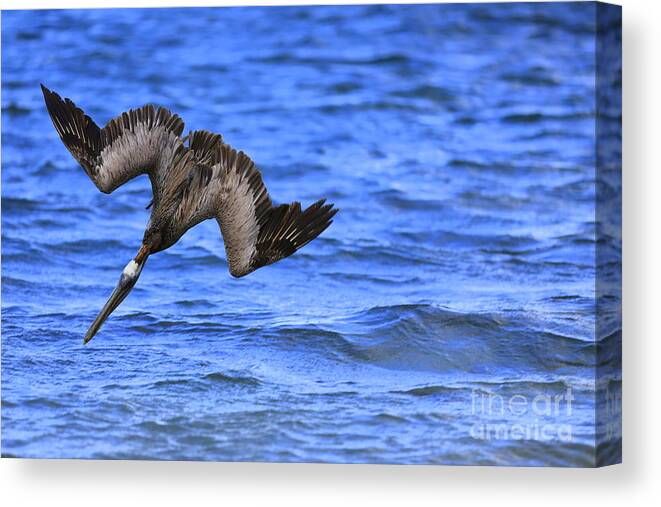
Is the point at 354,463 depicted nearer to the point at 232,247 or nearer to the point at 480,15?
the point at 232,247

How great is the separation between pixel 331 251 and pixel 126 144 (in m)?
1.24

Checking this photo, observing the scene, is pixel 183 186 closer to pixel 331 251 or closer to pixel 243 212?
pixel 243 212

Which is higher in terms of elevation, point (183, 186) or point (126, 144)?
point (126, 144)

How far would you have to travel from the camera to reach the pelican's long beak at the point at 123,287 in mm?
8344

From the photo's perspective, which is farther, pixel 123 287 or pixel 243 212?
pixel 123 287

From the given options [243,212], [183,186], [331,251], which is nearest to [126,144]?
[183,186]

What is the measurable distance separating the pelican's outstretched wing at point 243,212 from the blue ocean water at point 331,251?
0.30 feet

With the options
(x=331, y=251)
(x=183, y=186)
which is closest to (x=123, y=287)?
(x=183, y=186)

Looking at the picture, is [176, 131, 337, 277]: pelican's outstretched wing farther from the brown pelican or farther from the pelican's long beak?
the pelican's long beak

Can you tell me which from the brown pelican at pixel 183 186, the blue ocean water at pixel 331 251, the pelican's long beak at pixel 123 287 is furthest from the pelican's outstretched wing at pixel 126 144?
the pelican's long beak at pixel 123 287

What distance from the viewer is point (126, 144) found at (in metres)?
8.30

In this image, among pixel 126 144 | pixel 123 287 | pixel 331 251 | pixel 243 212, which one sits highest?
pixel 126 144

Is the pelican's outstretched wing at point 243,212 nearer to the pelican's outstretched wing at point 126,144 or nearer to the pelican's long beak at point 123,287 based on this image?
the pelican's outstretched wing at point 126,144

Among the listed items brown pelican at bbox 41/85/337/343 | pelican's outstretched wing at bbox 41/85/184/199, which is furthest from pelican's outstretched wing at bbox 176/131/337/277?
pelican's outstretched wing at bbox 41/85/184/199
